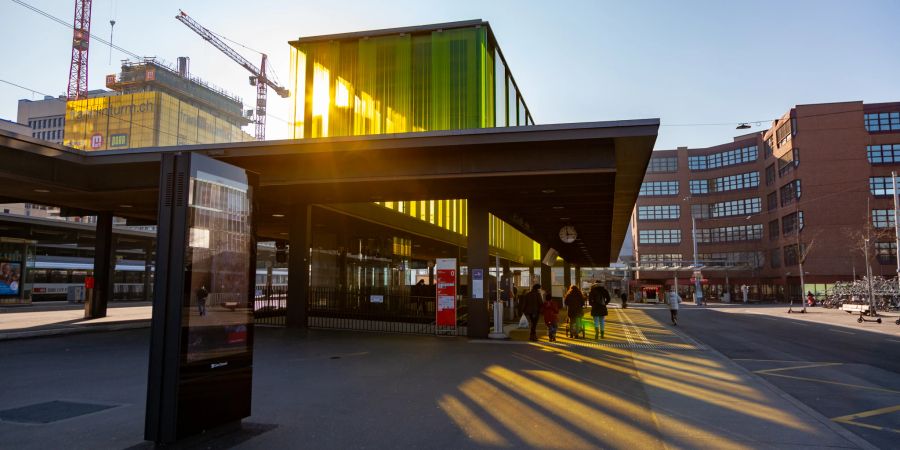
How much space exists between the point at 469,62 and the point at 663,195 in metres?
66.1

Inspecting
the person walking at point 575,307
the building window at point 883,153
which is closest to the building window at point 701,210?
the building window at point 883,153

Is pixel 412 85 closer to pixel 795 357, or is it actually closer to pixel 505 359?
pixel 505 359

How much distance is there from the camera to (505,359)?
488 inches

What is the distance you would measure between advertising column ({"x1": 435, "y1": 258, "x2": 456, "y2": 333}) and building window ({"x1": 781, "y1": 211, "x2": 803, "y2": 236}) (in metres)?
60.8

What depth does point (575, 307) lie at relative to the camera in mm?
17125

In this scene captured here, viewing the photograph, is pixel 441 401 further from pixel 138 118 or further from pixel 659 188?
pixel 138 118

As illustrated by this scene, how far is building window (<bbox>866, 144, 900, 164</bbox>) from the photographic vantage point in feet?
198

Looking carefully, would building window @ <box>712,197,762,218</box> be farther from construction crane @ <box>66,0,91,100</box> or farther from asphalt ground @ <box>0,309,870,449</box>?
construction crane @ <box>66,0,91,100</box>

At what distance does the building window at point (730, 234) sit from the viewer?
75.5 metres

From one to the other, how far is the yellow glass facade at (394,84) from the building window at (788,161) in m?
50.6

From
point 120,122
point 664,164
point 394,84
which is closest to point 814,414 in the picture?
point 394,84

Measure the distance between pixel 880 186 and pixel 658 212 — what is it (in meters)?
28.8

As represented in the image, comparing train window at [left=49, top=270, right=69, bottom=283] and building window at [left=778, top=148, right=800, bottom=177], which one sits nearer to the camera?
train window at [left=49, top=270, right=69, bottom=283]

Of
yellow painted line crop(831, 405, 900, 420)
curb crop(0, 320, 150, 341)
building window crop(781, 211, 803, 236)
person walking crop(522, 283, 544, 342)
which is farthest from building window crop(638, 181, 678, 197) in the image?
yellow painted line crop(831, 405, 900, 420)
